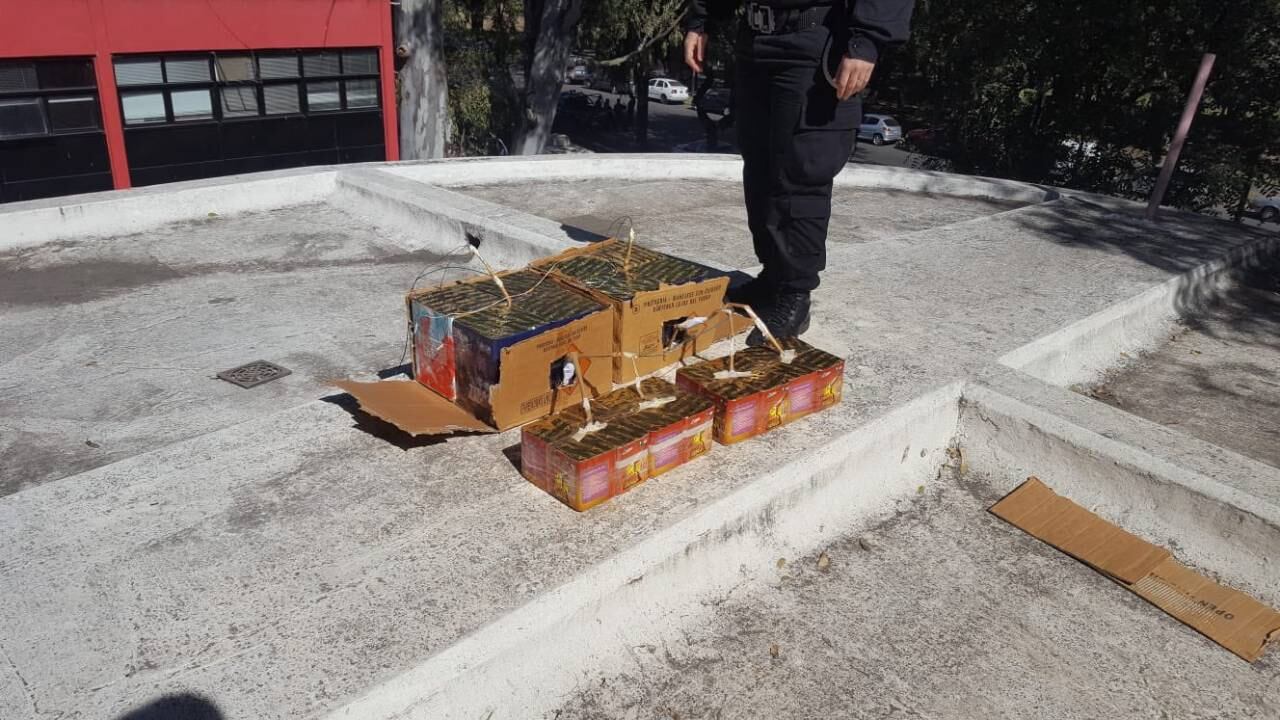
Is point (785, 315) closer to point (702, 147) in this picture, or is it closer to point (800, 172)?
point (800, 172)

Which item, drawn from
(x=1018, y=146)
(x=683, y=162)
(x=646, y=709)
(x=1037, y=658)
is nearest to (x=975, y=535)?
(x=1037, y=658)

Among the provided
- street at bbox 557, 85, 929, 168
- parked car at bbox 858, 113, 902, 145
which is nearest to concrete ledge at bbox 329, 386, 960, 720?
street at bbox 557, 85, 929, 168

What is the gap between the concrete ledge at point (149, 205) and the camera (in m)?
6.16

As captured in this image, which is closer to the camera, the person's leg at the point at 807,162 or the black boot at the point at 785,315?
the person's leg at the point at 807,162

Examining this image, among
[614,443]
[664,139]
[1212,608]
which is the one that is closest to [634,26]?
[664,139]

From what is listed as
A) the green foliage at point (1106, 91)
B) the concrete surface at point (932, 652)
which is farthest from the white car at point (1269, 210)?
the concrete surface at point (932, 652)

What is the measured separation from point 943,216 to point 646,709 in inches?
256

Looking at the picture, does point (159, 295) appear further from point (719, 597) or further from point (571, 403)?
point (719, 597)

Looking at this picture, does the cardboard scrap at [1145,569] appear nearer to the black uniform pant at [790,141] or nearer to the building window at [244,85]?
the black uniform pant at [790,141]

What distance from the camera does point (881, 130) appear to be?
3177cm

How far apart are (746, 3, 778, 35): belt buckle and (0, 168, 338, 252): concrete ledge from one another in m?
4.90

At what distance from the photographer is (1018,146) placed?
12570 mm

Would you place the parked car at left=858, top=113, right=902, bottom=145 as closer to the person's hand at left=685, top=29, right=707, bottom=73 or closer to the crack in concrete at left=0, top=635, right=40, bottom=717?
the person's hand at left=685, top=29, right=707, bottom=73

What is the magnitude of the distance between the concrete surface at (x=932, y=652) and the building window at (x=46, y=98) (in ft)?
Result: 46.8
